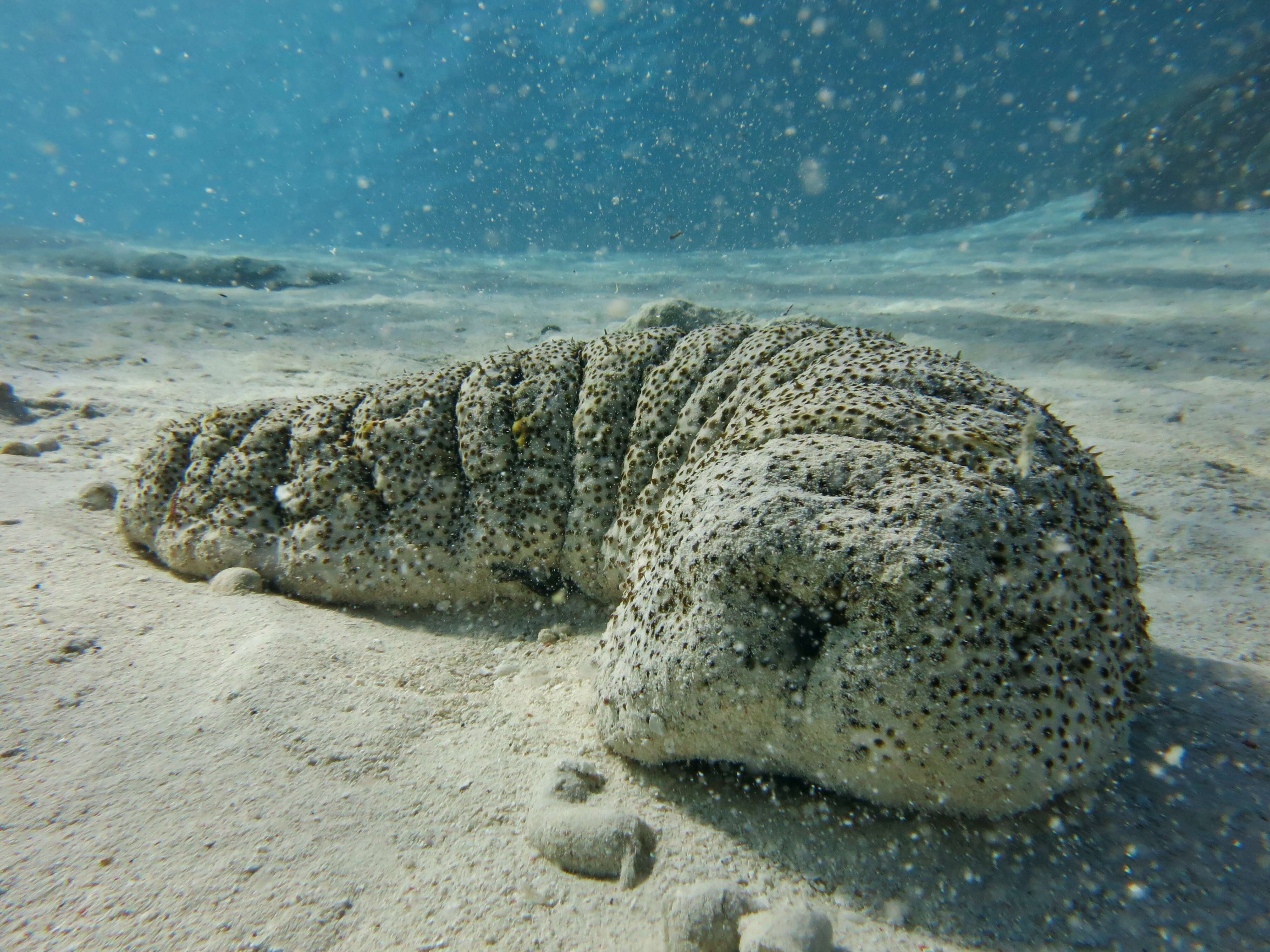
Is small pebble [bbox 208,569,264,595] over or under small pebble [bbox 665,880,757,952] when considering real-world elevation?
over

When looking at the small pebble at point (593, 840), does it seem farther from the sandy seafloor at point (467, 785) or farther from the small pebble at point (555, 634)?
the small pebble at point (555, 634)

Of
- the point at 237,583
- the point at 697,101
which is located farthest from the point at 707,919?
the point at 697,101

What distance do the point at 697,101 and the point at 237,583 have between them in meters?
42.9

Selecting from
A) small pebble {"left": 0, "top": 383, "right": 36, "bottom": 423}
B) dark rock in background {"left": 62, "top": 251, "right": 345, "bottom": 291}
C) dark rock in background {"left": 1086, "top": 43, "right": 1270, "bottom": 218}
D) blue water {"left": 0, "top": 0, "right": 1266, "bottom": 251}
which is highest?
blue water {"left": 0, "top": 0, "right": 1266, "bottom": 251}

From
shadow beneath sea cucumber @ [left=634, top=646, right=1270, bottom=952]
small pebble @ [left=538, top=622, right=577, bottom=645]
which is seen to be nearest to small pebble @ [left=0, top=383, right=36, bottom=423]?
small pebble @ [left=538, top=622, right=577, bottom=645]

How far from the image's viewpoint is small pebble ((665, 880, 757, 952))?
149 cm

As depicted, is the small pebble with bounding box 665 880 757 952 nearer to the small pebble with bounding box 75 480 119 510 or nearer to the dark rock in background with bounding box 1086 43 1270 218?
the small pebble with bounding box 75 480 119 510

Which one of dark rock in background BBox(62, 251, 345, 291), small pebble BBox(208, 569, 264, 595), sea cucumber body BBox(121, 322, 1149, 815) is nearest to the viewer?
sea cucumber body BBox(121, 322, 1149, 815)

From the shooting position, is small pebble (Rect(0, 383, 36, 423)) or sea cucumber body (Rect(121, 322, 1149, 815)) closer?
sea cucumber body (Rect(121, 322, 1149, 815))

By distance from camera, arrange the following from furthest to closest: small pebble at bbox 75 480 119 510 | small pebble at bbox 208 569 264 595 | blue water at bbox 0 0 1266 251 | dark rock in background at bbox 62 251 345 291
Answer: blue water at bbox 0 0 1266 251, dark rock in background at bbox 62 251 345 291, small pebble at bbox 75 480 119 510, small pebble at bbox 208 569 264 595

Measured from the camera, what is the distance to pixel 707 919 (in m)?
1.50

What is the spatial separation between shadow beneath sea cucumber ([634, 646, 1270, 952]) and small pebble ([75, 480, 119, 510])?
4.51 m

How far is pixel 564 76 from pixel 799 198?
26788 mm

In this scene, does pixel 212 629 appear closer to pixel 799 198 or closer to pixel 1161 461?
pixel 1161 461
